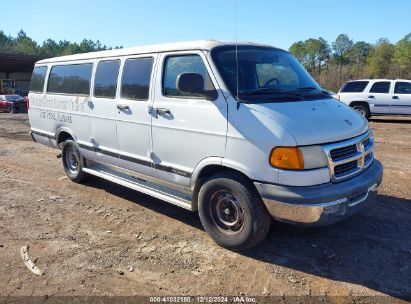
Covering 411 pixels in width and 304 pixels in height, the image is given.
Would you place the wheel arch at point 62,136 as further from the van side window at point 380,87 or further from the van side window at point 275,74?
the van side window at point 380,87

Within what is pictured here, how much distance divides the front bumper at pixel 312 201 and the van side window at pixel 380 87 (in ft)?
45.6

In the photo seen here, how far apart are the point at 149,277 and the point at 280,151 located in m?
1.81

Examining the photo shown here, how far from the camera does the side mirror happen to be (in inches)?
164

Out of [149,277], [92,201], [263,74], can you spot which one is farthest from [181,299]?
[92,201]

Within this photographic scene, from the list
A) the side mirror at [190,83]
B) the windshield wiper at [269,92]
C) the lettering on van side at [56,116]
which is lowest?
the lettering on van side at [56,116]

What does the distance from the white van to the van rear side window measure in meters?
12.8

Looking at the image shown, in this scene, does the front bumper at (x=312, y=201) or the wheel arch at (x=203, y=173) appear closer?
the front bumper at (x=312, y=201)

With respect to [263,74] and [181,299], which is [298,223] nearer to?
[181,299]

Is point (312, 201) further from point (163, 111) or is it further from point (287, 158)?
point (163, 111)

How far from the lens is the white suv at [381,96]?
15.8 meters

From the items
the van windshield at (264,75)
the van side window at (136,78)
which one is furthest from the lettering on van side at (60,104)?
the van windshield at (264,75)

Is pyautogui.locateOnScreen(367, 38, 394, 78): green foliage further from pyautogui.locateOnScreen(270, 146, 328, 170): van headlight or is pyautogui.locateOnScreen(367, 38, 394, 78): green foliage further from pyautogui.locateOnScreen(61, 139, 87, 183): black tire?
pyautogui.locateOnScreen(270, 146, 328, 170): van headlight

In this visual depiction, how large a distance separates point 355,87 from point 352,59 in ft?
297

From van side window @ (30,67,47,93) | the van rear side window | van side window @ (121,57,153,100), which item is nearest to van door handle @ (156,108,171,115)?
van side window @ (121,57,153,100)
